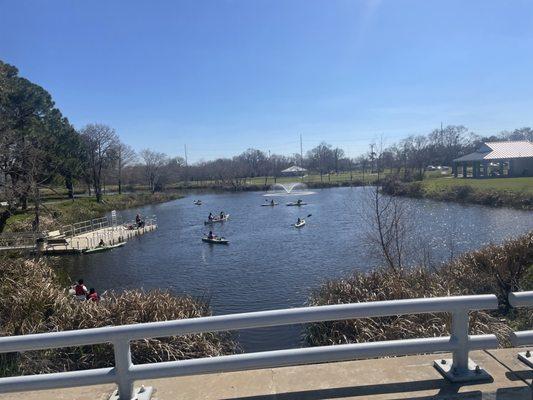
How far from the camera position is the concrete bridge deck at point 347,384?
12.1 feet

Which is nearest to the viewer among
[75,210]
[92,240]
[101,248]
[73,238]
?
[101,248]

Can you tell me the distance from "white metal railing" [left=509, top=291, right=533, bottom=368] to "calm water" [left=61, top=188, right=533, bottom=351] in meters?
9.57

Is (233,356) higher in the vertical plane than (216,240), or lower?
higher

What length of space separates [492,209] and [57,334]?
4731 centimetres

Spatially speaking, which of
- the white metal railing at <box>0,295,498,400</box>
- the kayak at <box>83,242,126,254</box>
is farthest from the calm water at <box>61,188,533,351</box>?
the white metal railing at <box>0,295,498,400</box>

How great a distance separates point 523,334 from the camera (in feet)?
13.0

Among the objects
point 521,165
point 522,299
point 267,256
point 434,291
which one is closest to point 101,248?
point 267,256

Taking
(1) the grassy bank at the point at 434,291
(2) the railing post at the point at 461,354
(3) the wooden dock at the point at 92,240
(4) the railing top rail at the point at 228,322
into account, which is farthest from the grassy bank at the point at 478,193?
(4) the railing top rail at the point at 228,322

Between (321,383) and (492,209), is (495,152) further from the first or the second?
(321,383)

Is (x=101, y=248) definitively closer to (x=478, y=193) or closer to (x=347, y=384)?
(x=347, y=384)

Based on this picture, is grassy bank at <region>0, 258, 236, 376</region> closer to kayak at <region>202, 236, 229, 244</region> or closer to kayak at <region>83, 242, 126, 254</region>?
kayak at <region>202, 236, 229, 244</region>

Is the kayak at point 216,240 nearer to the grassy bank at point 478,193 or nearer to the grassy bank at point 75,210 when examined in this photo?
the grassy bank at point 75,210

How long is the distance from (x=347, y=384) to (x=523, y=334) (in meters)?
1.59

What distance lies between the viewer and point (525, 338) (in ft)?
13.0
